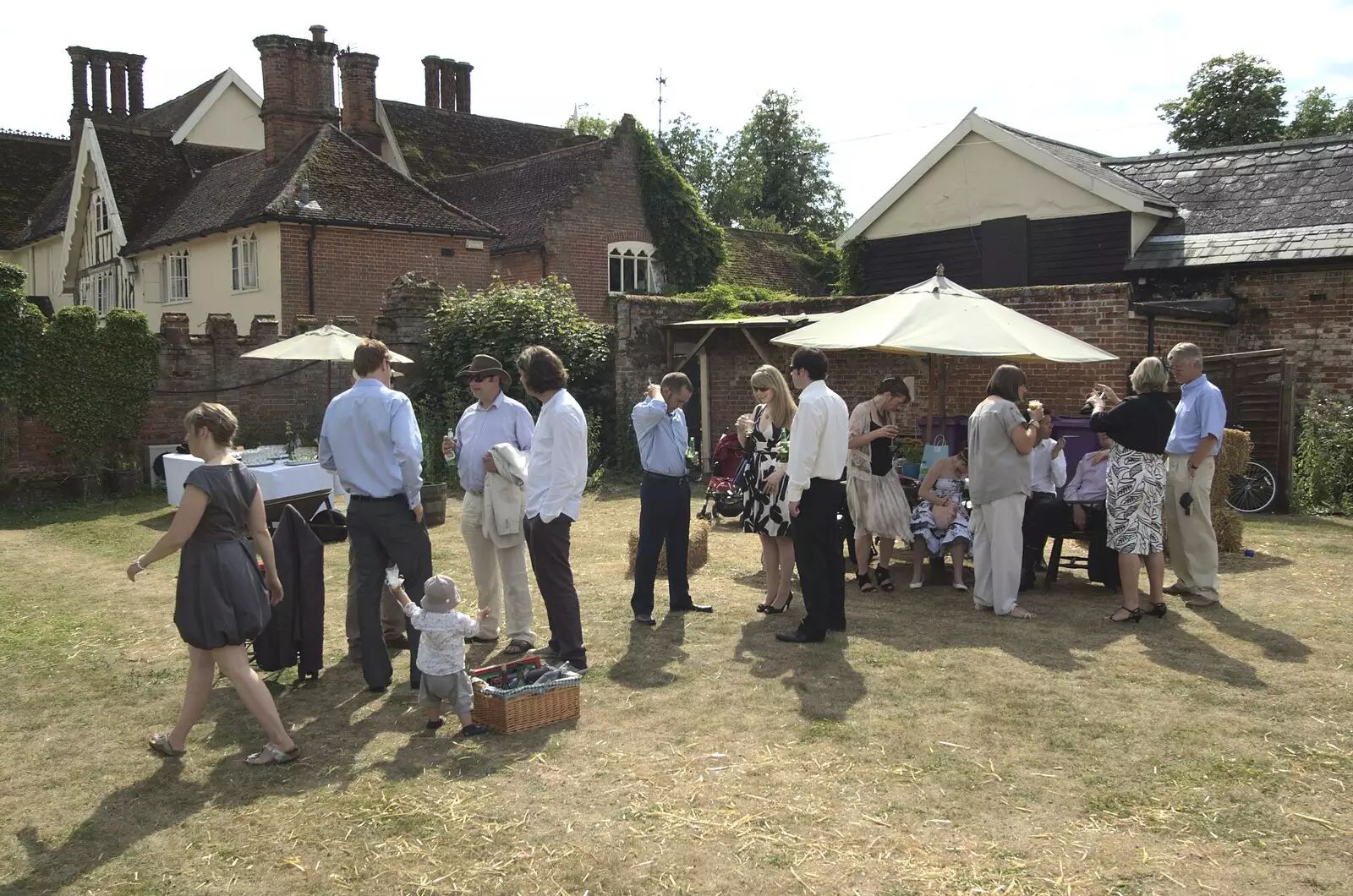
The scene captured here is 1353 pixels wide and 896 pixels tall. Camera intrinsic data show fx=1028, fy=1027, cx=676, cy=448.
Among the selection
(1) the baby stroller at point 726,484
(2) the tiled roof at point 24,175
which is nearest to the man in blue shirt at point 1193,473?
(1) the baby stroller at point 726,484

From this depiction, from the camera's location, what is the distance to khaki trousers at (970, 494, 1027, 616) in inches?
294

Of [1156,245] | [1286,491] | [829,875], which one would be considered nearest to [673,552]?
[829,875]

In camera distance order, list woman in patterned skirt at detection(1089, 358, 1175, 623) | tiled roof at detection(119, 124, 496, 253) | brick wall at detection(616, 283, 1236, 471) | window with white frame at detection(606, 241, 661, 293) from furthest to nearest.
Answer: window with white frame at detection(606, 241, 661, 293), tiled roof at detection(119, 124, 496, 253), brick wall at detection(616, 283, 1236, 471), woman in patterned skirt at detection(1089, 358, 1175, 623)

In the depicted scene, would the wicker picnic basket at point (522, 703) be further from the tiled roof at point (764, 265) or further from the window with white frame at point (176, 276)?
the tiled roof at point (764, 265)

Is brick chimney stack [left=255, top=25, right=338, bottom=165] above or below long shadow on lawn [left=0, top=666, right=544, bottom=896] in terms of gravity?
above

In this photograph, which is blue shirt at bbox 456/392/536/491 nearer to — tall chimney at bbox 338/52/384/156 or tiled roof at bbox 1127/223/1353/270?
tiled roof at bbox 1127/223/1353/270

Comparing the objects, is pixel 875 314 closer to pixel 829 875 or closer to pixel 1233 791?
pixel 1233 791

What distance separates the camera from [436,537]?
38.8ft

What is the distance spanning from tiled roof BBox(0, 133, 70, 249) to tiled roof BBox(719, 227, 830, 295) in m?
23.9

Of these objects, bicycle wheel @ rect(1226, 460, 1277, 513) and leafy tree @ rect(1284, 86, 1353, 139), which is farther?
leafy tree @ rect(1284, 86, 1353, 139)

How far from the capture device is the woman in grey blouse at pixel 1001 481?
7273 millimetres

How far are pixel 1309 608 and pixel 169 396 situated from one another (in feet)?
49.8

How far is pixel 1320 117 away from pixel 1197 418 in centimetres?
4355

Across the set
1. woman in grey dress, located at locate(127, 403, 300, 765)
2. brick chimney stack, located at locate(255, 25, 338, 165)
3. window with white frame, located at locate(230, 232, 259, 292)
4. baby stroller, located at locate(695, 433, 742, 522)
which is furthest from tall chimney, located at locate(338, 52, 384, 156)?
woman in grey dress, located at locate(127, 403, 300, 765)
